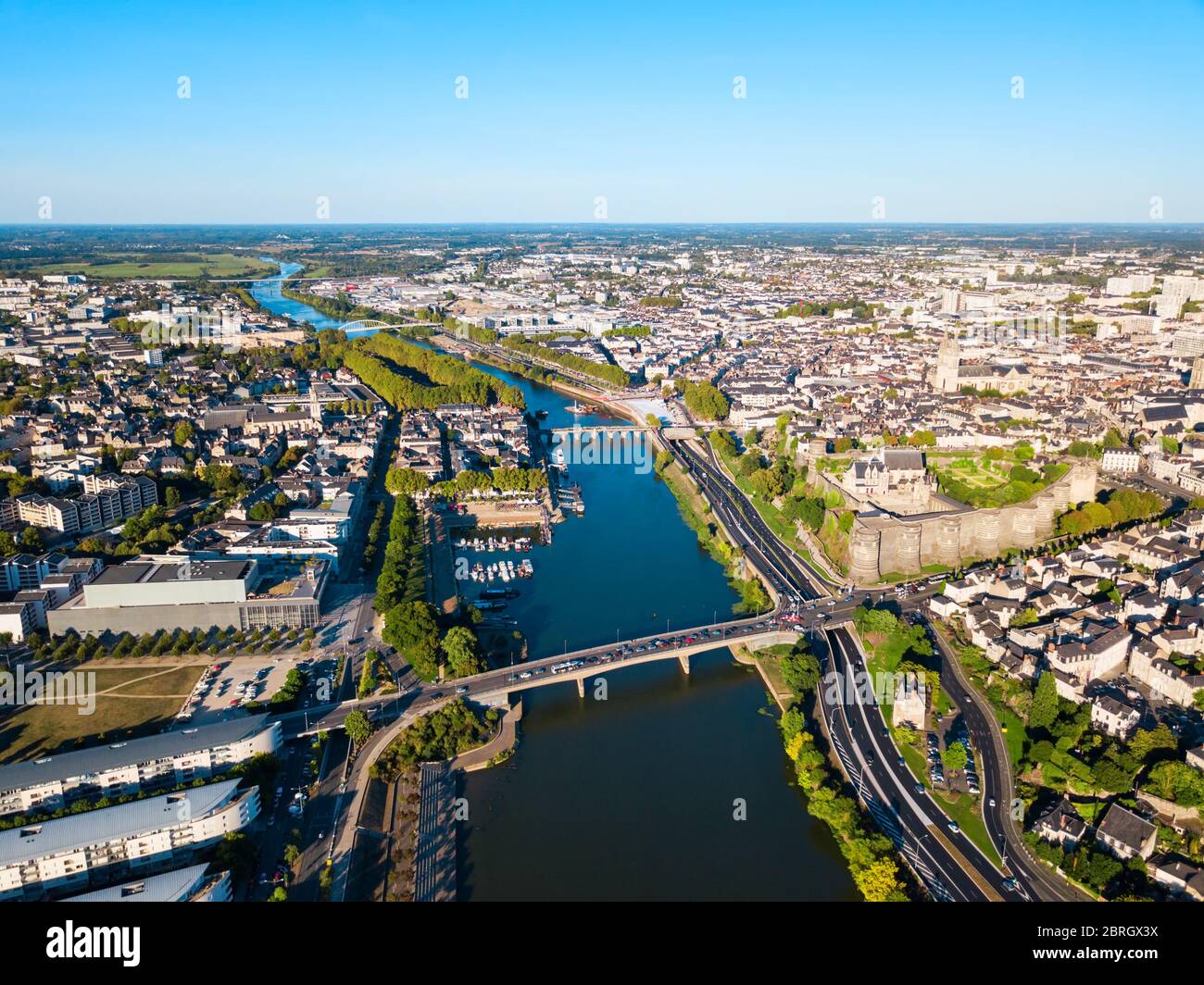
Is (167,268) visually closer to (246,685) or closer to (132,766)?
(246,685)

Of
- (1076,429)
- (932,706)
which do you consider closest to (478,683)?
(932,706)

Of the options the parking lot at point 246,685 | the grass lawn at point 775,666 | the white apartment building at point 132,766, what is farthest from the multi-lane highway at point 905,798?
the white apartment building at point 132,766

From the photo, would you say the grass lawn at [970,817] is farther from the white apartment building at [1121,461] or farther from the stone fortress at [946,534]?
the white apartment building at [1121,461]

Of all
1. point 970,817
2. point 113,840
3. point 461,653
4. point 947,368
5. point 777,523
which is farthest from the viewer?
point 947,368

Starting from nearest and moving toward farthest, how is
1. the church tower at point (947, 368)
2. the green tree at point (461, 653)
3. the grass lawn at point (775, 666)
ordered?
the green tree at point (461, 653) < the grass lawn at point (775, 666) < the church tower at point (947, 368)

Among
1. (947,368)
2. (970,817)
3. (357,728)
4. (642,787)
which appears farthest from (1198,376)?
(357,728)

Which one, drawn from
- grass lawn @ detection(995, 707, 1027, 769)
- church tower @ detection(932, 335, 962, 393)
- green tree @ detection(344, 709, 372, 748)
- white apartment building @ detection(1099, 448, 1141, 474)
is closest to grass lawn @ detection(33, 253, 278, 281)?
church tower @ detection(932, 335, 962, 393)
